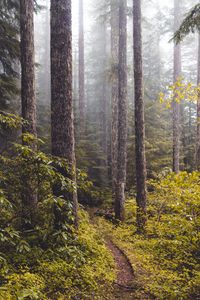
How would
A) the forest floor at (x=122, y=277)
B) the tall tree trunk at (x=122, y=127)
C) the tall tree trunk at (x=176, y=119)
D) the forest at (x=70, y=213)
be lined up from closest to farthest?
1. the forest at (x=70, y=213)
2. the forest floor at (x=122, y=277)
3. the tall tree trunk at (x=122, y=127)
4. the tall tree trunk at (x=176, y=119)

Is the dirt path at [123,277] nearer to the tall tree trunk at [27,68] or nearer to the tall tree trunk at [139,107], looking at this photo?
the tall tree trunk at [139,107]

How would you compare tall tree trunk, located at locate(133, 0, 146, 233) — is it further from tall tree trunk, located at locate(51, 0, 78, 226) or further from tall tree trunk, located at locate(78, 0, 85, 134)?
tall tree trunk, located at locate(78, 0, 85, 134)

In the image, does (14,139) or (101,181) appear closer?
(14,139)

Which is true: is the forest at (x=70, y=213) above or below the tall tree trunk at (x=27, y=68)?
below

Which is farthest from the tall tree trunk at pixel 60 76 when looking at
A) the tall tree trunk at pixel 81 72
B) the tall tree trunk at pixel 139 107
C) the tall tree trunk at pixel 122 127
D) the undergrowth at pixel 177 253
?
the tall tree trunk at pixel 81 72

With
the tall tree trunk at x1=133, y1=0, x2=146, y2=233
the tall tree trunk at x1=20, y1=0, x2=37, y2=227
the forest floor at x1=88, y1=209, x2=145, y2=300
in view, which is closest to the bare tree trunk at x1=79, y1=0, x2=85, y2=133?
the tall tree trunk at x1=133, y1=0, x2=146, y2=233

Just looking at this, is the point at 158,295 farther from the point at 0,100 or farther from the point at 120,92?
the point at 120,92

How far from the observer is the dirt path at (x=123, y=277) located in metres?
5.73

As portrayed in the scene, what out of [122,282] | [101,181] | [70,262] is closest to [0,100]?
[70,262]

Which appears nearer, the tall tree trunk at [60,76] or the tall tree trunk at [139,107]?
the tall tree trunk at [60,76]

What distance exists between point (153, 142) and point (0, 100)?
8.83 m

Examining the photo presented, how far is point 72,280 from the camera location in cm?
555

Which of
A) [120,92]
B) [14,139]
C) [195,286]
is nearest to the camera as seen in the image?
[195,286]

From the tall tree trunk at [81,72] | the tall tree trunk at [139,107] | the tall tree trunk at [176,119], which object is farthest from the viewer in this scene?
the tall tree trunk at [81,72]
